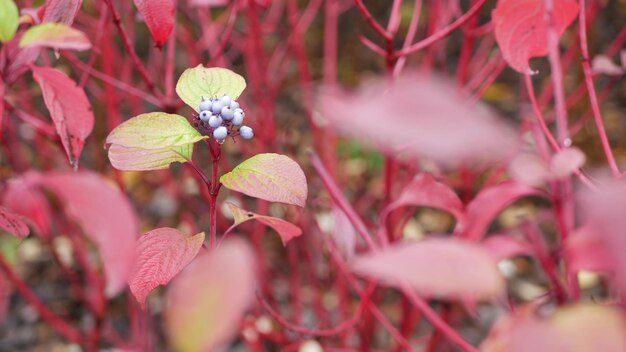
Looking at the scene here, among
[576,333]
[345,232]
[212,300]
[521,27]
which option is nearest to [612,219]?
[576,333]

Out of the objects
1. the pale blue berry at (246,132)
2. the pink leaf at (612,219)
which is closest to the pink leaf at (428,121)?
the pink leaf at (612,219)

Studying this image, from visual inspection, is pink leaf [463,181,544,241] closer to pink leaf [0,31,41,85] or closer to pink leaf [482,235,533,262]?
pink leaf [482,235,533,262]

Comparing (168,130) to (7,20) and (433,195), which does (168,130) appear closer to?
(7,20)

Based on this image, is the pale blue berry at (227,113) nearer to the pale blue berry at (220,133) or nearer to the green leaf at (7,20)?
the pale blue berry at (220,133)

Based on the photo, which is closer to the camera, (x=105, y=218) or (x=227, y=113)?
(x=105, y=218)

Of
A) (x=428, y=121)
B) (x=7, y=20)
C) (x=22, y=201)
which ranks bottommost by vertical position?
(x=22, y=201)
